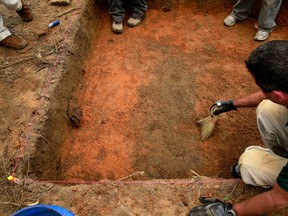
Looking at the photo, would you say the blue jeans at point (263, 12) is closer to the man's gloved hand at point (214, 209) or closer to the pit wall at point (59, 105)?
the pit wall at point (59, 105)

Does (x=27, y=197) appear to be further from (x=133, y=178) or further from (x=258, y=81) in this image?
(x=258, y=81)

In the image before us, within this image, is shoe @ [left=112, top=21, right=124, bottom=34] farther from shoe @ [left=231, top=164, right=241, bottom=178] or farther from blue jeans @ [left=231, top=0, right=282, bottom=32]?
shoe @ [left=231, top=164, right=241, bottom=178]

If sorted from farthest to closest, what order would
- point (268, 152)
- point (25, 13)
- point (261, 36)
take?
point (261, 36) → point (25, 13) → point (268, 152)

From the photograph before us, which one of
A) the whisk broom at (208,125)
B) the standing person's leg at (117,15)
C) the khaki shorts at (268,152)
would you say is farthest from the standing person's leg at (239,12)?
the khaki shorts at (268,152)

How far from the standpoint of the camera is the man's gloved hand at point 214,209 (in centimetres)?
201

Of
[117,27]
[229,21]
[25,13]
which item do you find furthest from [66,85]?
[229,21]

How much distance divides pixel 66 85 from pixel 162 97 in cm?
108

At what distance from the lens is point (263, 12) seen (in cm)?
377

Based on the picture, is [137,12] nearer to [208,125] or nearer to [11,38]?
[11,38]

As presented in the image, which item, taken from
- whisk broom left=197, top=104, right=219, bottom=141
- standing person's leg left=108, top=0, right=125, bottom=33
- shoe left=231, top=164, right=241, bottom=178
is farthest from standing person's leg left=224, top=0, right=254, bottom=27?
shoe left=231, top=164, right=241, bottom=178

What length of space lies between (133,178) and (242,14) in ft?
9.14

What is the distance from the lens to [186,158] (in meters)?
2.93

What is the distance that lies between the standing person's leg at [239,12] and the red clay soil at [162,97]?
4.4 inches

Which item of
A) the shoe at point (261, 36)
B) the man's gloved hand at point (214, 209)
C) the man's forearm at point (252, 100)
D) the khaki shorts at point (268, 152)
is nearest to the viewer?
the man's gloved hand at point (214, 209)
